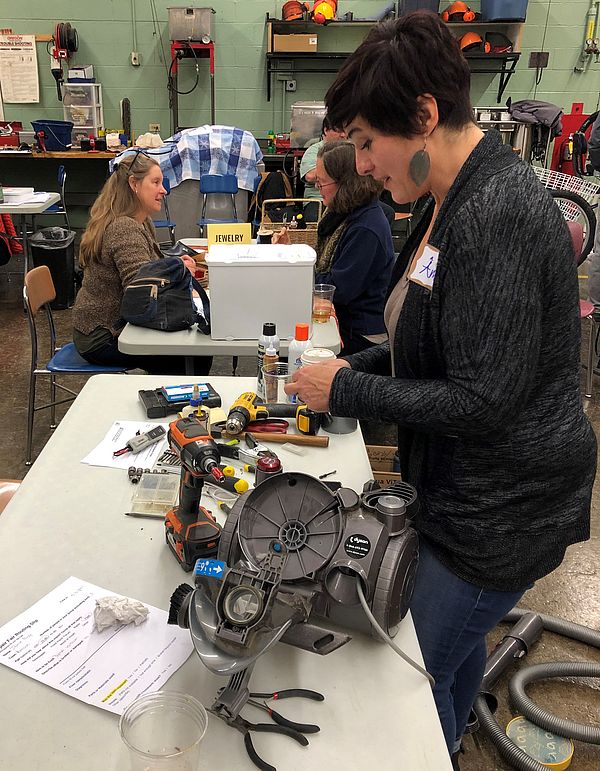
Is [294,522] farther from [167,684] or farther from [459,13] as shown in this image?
[459,13]

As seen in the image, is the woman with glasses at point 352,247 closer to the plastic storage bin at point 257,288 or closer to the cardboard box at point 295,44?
the plastic storage bin at point 257,288

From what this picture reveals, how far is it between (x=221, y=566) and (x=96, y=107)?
6.61 m

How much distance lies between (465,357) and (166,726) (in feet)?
2.05

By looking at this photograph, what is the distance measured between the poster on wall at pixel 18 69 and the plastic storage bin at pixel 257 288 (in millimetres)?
5800

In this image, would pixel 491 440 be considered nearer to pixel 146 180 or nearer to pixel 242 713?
pixel 242 713

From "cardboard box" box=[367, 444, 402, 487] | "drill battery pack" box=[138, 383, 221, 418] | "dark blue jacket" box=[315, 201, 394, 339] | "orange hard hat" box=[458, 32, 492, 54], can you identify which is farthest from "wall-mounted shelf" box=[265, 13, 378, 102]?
"drill battery pack" box=[138, 383, 221, 418]

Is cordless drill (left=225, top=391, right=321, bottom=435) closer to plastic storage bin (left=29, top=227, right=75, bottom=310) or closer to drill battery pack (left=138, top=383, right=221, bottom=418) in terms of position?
drill battery pack (left=138, top=383, right=221, bottom=418)

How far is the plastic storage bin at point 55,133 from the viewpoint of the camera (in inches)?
242

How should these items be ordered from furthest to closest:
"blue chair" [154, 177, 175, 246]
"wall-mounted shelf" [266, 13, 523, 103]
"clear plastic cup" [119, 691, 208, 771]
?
"wall-mounted shelf" [266, 13, 523, 103]
"blue chair" [154, 177, 175, 246]
"clear plastic cup" [119, 691, 208, 771]

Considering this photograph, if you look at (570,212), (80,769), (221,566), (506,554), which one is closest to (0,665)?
(80,769)

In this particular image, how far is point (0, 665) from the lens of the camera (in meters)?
0.95

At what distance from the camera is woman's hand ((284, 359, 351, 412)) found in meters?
1.11

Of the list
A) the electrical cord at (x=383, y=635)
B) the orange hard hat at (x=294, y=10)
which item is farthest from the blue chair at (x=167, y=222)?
the electrical cord at (x=383, y=635)

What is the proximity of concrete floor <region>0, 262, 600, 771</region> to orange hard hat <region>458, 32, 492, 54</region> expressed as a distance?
3905 mm
